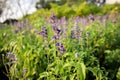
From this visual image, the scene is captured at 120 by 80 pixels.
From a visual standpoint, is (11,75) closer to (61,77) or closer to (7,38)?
(61,77)

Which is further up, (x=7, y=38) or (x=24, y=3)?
(x=7, y=38)

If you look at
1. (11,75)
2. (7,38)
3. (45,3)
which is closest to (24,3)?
(45,3)

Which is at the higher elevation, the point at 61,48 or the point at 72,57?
the point at 61,48

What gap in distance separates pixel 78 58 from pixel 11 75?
4.02 ft

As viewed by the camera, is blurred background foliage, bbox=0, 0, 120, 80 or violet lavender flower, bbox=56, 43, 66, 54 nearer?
violet lavender flower, bbox=56, 43, 66, 54

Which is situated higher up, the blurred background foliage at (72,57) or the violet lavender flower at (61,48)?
the violet lavender flower at (61,48)

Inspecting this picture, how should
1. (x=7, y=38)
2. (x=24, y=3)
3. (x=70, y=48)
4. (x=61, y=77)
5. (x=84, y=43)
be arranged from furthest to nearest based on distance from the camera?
(x=24, y=3), (x=7, y=38), (x=84, y=43), (x=70, y=48), (x=61, y=77)

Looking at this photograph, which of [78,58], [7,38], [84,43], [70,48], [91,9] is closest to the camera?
[78,58]

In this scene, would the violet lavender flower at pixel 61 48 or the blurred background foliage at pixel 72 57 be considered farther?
the blurred background foliage at pixel 72 57

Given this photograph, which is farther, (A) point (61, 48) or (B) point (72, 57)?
(B) point (72, 57)

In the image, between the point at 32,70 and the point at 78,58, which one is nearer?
the point at 78,58

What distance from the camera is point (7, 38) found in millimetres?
5133

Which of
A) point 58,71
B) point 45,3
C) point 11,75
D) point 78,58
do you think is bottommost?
point 45,3

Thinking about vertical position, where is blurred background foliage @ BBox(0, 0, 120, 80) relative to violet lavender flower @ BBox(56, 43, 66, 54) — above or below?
below
